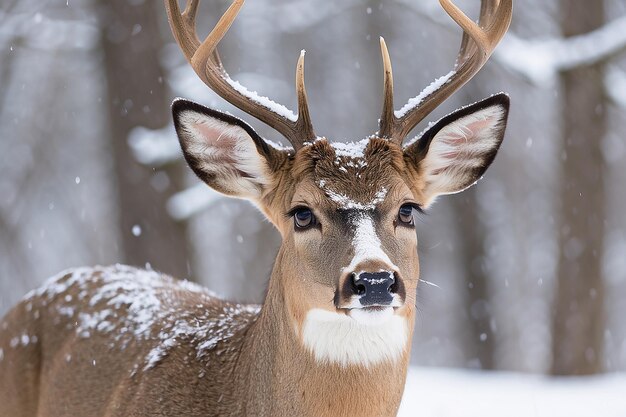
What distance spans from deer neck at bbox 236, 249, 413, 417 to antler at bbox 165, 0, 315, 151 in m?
0.67

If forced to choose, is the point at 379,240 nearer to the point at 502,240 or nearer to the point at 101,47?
the point at 101,47

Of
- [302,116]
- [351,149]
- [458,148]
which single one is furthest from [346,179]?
[458,148]

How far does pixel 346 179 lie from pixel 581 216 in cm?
841

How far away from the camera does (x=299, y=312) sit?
4582 mm

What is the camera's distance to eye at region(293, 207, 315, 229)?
466 centimetres

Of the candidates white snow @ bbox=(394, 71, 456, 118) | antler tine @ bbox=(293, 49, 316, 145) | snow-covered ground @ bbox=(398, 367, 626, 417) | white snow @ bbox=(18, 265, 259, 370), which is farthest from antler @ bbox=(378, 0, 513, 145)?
snow-covered ground @ bbox=(398, 367, 626, 417)

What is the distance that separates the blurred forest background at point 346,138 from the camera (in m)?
11.6

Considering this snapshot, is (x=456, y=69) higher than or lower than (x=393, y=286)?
higher

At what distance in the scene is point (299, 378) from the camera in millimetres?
4598

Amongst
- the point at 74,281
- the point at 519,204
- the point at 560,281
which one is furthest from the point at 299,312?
the point at 519,204

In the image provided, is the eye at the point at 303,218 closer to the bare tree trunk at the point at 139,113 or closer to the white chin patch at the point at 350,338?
the white chin patch at the point at 350,338

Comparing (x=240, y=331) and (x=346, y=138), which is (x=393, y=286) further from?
(x=346, y=138)

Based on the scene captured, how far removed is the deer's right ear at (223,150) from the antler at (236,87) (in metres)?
0.15

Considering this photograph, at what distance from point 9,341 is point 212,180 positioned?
72.3 inches
